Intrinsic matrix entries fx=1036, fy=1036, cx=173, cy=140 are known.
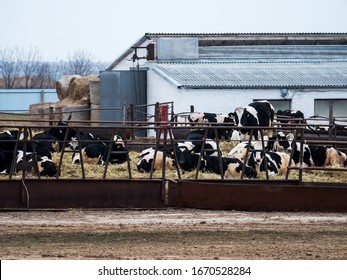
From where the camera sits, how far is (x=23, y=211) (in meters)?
19.5

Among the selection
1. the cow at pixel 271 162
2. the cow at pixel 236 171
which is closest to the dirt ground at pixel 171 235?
the cow at pixel 236 171

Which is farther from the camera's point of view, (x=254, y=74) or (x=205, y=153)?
(x=254, y=74)

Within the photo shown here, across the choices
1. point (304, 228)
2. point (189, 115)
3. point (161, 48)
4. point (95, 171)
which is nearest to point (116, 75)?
point (161, 48)

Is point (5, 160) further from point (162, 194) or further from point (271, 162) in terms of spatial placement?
point (271, 162)

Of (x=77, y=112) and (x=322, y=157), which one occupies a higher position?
(x=77, y=112)

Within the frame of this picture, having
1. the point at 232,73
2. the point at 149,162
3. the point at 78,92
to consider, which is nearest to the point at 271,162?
the point at 149,162

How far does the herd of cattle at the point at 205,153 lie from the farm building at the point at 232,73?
12588mm

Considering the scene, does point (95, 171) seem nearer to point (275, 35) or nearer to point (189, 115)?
point (189, 115)

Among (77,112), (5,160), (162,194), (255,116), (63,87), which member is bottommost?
(162,194)

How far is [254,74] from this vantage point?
50125mm

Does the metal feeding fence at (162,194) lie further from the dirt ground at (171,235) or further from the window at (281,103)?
the window at (281,103)

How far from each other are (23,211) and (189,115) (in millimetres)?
19299

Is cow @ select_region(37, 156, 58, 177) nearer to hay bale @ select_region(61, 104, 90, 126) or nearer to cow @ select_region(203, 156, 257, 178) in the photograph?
cow @ select_region(203, 156, 257, 178)

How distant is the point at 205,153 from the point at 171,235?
32.3 feet
